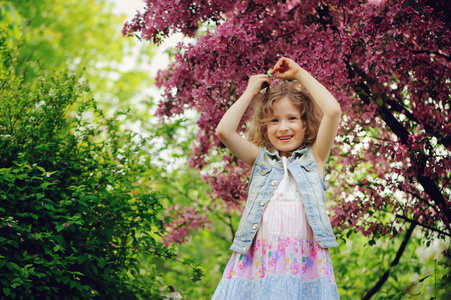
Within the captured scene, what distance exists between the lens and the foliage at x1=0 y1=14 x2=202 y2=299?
274 centimetres

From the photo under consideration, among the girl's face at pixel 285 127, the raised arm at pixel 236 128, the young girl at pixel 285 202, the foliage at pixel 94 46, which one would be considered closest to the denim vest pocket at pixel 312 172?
the young girl at pixel 285 202

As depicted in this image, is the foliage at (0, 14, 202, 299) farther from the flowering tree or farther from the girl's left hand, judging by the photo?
the girl's left hand

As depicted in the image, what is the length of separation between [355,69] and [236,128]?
1696 millimetres

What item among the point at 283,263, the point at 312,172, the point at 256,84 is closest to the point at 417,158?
the point at 312,172

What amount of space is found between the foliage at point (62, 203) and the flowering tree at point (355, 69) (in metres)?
0.77

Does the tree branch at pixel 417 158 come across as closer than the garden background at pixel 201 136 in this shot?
No

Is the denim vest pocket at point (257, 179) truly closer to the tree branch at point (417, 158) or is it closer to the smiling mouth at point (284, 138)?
the smiling mouth at point (284, 138)

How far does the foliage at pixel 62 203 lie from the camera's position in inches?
108

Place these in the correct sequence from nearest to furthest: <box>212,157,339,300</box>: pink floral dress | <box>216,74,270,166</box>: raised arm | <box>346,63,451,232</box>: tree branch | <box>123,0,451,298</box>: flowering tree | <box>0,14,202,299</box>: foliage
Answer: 1. <box>212,157,339,300</box>: pink floral dress
2. <box>216,74,270,166</box>: raised arm
3. <box>0,14,202,299</box>: foliage
4. <box>123,0,451,298</box>: flowering tree
5. <box>346,63,451,232</box>: tree branch

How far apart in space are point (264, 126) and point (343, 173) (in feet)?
5.74

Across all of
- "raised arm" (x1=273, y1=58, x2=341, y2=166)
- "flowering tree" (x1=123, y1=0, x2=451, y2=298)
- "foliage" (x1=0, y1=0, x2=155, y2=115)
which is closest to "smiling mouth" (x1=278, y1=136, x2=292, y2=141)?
"raised arm" (x1=273, y1=58, x2=341, y2=166)

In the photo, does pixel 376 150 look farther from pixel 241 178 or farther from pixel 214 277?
pixel 214 277

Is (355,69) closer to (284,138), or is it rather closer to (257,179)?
(284,138)

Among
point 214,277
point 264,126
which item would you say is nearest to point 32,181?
point 264,126
